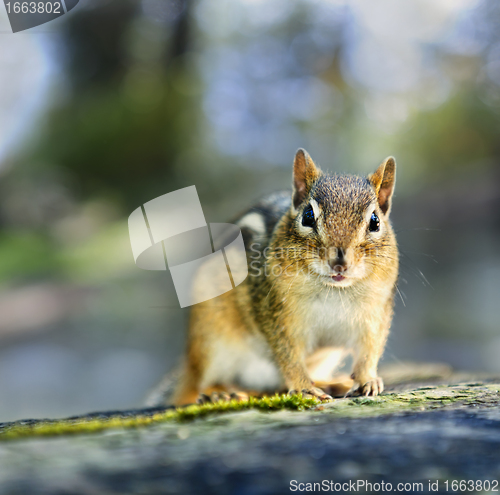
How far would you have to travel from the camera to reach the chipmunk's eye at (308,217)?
1973 mm

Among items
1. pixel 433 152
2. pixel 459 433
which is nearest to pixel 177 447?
pixel 459 433

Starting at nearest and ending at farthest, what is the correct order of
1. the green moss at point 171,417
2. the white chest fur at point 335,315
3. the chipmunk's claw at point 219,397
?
the green moss at point 171,417 < the white chest fur at point 335,315 < the chipmunk's claw at point 219,397

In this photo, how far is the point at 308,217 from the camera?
1.99 m

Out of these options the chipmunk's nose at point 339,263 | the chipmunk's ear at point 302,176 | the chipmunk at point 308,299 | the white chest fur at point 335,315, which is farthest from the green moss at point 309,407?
the chipmunk's ear at point 302,176

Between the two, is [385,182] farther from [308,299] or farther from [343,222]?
[308,299]

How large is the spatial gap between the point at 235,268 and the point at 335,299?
0.71m

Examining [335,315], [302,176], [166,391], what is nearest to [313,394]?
[335,315]

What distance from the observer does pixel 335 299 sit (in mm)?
2059

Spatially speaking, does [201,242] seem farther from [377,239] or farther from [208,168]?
[208,168]

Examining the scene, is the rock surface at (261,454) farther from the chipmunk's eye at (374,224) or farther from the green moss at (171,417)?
the chipmunk's eye at (374,224)

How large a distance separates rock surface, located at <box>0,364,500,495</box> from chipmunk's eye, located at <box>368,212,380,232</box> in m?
0.78

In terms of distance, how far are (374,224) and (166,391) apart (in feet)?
6.11

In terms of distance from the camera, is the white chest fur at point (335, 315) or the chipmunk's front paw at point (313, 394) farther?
the white chest fur at point (335, 315)

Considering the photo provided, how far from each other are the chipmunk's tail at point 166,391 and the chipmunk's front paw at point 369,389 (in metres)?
1.26
